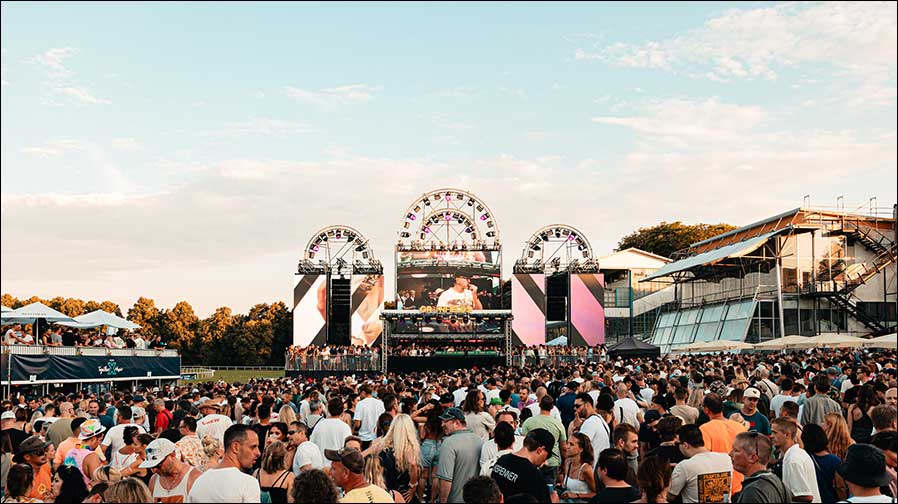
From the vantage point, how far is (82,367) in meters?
30.9

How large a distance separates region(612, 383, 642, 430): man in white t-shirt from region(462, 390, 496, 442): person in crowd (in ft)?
5.39

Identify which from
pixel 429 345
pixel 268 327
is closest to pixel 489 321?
pixel 429 345

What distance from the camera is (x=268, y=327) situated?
7606 centimetres

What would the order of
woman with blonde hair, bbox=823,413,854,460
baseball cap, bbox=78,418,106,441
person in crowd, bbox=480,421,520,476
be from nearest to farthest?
person in crowd, bbox=480,421,520,476 < woman with blonde hair, bbox=823,413,854,460 < baseball cap, bbox=78,418,106,441

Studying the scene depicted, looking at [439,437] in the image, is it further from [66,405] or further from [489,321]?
[489,321]

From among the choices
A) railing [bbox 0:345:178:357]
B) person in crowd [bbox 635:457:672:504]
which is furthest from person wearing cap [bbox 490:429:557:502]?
railing [bbox 0:345:178:357]

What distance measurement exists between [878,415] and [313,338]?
47025 millimetres

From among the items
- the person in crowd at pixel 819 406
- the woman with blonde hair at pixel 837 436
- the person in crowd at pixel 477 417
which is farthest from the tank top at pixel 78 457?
the person in crowd at pixel 819 406

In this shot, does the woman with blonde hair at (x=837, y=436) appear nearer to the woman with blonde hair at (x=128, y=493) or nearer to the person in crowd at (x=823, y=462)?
the person in crowd at (x=823, y=462)

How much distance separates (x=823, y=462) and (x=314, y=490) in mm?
4421

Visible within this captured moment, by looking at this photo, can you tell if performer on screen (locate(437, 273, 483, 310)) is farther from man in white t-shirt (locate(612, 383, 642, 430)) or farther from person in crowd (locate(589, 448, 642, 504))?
person in crowd (locate(589, 448, 642, 504))

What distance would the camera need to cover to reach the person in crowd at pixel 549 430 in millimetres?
8508

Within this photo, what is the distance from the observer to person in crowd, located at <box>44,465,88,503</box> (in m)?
6.86

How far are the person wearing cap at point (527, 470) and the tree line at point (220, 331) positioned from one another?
71717mm
